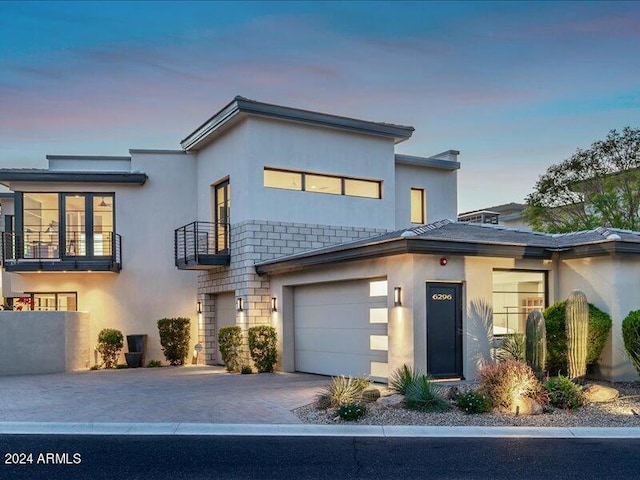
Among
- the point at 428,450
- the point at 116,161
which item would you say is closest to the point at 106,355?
the point at 116,161

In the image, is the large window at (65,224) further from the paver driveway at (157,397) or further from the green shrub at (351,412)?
the green shrub at (351,412)

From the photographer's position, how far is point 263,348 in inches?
691

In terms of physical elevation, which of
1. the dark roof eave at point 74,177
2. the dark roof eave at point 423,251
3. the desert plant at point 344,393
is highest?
the dark roof eave at point 74,177

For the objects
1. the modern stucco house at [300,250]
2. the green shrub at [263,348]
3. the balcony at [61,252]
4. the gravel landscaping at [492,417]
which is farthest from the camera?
the balcony at [61,252]

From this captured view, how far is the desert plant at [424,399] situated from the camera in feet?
→ 33.4

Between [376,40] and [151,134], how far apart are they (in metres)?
10.6

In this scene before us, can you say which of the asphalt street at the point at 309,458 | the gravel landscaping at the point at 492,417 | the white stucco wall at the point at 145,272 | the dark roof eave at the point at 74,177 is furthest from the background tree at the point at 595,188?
the asphalt street at the point at 309,458

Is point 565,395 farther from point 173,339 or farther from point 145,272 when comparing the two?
point 145,272

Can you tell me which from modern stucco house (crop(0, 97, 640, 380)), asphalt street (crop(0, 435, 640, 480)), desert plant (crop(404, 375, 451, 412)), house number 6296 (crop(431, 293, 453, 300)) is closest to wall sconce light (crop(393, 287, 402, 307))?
modern stucco house (crop(0, 97, 640, 380))

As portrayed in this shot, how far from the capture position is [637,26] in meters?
15.6

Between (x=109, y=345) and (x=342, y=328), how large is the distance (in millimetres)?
8995

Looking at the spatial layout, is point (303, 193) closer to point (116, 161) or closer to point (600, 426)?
point (116, 161)

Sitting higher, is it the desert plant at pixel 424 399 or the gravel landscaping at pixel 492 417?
the desert plant at pixel 424 399

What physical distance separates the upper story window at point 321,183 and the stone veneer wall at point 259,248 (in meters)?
1.22
